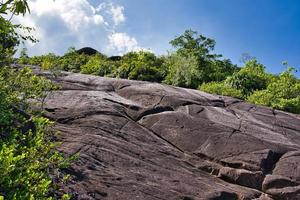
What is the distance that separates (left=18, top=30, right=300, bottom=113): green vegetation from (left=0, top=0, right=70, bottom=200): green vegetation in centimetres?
1384

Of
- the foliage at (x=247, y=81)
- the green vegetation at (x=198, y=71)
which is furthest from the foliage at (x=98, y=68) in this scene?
the foliage at (x=247, y=81)

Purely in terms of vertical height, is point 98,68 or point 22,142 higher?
point 98,68

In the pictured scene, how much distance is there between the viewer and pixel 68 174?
1005cm

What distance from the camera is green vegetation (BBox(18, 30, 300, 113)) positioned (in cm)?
2639

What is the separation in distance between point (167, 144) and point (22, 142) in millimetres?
5193

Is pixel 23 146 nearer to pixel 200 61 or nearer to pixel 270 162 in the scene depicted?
pixel 270 162

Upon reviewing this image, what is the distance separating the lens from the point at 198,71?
3052 cm

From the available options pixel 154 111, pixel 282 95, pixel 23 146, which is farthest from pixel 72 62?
pixel 23 146

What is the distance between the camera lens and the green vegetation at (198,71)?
2639cm

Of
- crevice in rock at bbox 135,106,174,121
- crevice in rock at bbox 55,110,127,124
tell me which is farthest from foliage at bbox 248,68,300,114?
crevice in rock at bbox 55,110,127,124

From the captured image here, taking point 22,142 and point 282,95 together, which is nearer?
point 22,142

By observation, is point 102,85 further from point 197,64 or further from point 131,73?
point 197,64

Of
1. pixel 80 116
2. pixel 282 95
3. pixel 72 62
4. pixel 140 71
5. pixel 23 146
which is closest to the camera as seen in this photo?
pixel 23 146

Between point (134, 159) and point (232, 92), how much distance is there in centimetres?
1435
